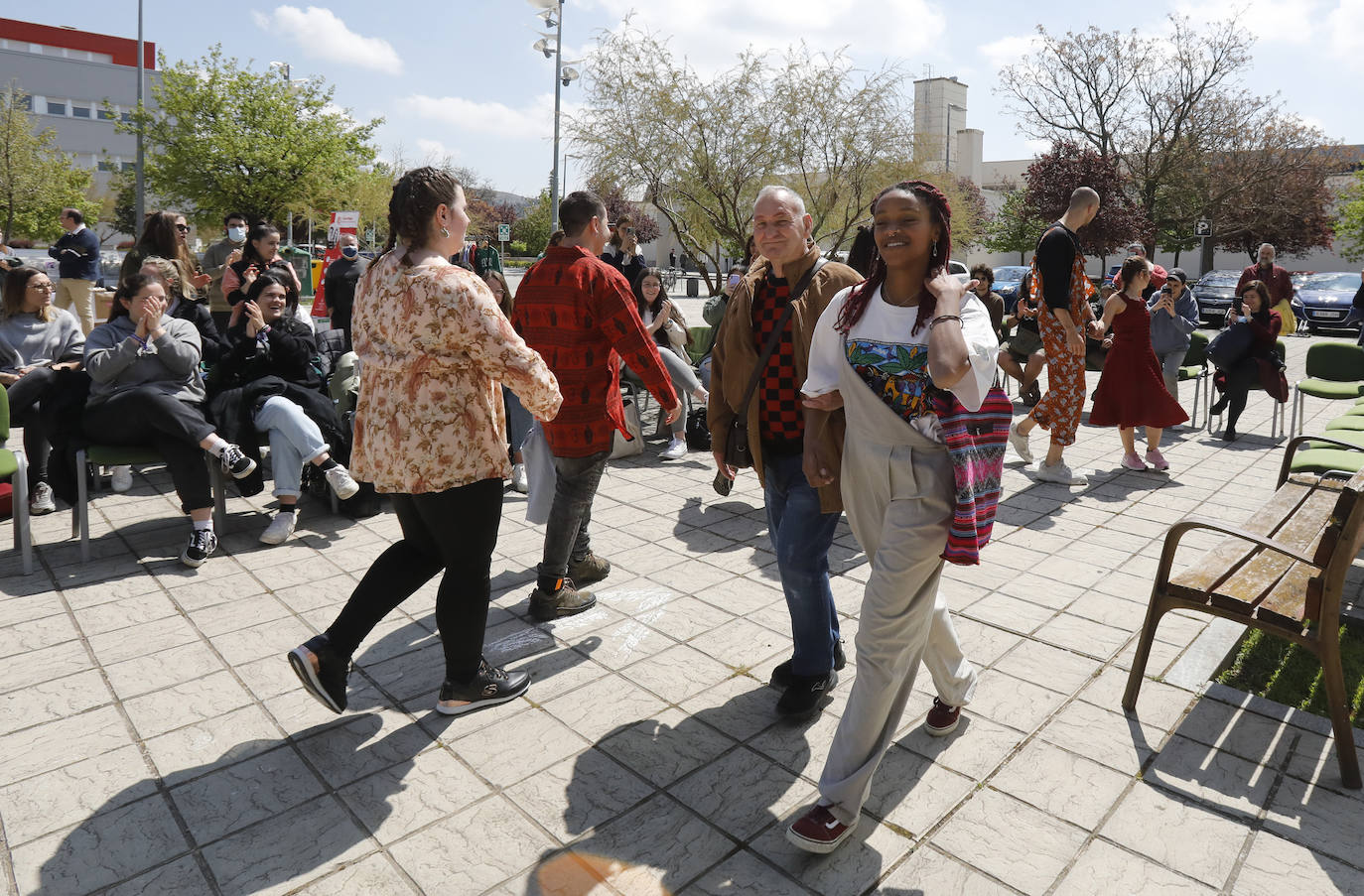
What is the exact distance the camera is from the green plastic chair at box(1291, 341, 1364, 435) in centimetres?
802

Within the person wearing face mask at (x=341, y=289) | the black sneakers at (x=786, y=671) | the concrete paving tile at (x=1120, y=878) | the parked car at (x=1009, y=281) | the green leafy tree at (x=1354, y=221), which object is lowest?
the concrete paving tile at (x=1120, y=878)

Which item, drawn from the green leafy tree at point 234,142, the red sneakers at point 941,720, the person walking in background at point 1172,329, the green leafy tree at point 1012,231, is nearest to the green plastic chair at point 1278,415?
the person walking in background at point 1172,329

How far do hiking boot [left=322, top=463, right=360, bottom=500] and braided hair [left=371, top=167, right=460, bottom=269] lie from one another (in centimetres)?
285

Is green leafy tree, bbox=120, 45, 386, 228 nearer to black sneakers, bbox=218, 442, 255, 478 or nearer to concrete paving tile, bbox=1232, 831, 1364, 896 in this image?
black sneakers, bbox=218, 442, 255, 478

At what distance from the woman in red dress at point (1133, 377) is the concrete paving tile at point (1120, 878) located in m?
5.36

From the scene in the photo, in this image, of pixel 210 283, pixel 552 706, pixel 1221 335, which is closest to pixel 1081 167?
pixel 1221 335

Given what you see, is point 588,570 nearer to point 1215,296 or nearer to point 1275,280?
point 1275,280

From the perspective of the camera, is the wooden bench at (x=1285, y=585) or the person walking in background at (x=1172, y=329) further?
the person walking in background at (x=1172, y=329)

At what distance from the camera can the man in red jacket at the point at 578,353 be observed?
4.17m

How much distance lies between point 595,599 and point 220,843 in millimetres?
2139

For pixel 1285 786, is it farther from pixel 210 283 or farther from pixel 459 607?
pixel 210 283

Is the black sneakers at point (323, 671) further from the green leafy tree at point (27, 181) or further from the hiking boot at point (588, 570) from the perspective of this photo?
the green leafy tree at point (27, 181)

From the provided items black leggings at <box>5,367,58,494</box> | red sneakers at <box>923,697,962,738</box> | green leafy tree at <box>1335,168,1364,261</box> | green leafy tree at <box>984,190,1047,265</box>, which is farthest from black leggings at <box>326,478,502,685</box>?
green leafy tree at <box>984,190,1047,265</box>

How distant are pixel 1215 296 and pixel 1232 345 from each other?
683 inches
